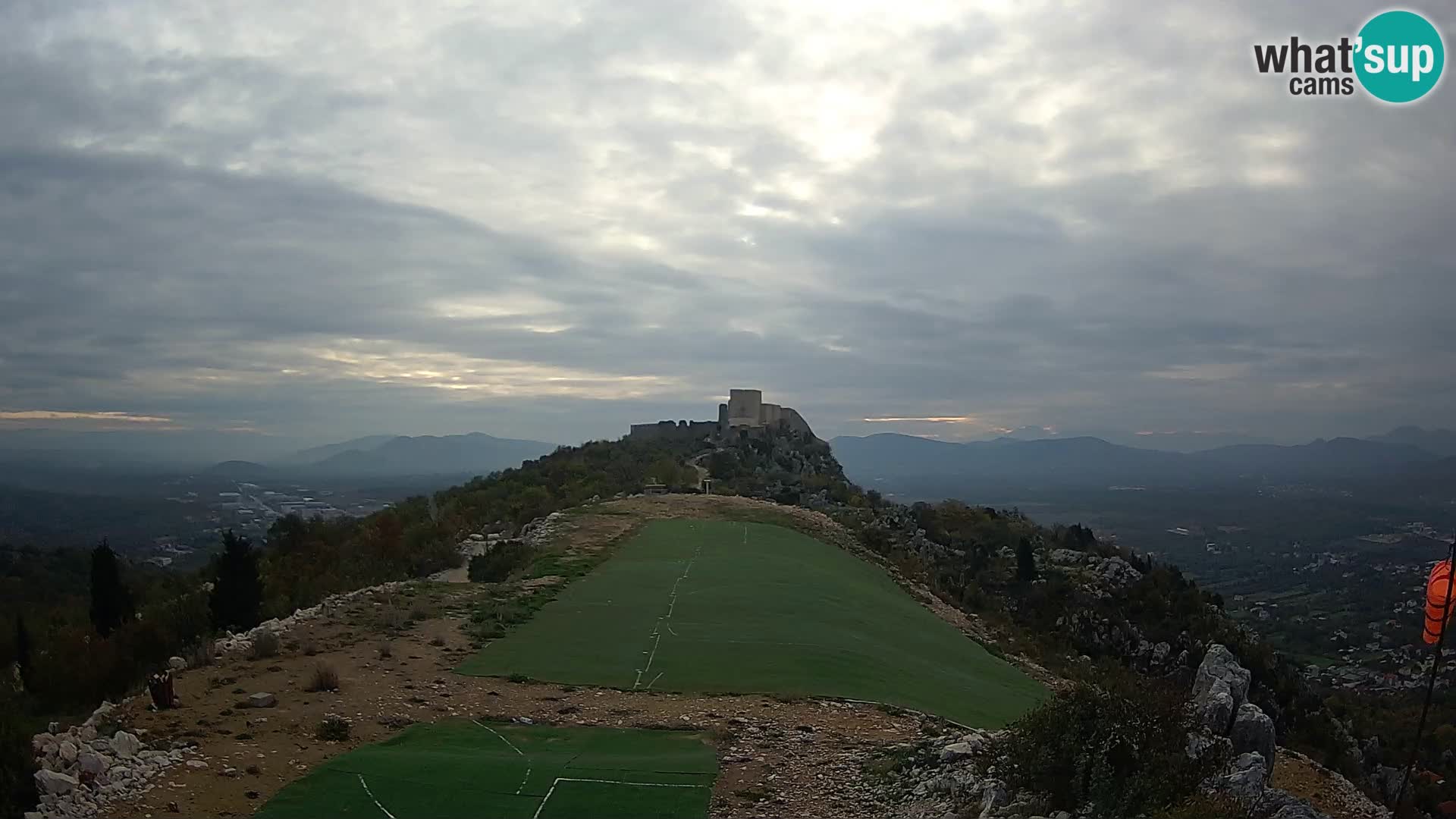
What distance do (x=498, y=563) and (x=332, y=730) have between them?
12.5m

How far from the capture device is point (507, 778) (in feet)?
30.2

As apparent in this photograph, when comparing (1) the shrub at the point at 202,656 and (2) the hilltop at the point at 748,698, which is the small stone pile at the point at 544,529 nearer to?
(2) the hilltop at the point at 748,698

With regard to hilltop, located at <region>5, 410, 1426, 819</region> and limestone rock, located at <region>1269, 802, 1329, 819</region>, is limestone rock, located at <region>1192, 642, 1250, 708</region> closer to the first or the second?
hilltop, located at <region>5, 410, 1426, 819</region>

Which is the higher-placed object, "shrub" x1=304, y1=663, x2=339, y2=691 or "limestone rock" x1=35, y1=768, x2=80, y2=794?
"limestone rock" x1=35, y1=768, x2=80, y2=794

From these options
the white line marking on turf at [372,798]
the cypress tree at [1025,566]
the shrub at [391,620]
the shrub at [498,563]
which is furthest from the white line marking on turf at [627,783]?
the cypress tree at [1025,566]

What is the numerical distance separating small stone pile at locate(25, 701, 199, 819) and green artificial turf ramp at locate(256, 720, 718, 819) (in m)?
1.28

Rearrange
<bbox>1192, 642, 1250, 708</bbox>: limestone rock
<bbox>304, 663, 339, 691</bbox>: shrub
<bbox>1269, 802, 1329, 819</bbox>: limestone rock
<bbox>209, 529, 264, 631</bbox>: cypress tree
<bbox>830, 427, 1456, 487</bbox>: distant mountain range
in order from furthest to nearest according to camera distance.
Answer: <bbox>830, 427, 1456, 487</bbox>: distant mountain range → <bbox>209, 529, 264, 631</bbox>: cypress tree → <bbox>304, 663, 339, 691</bbox>: shrub → <bbox>1192, 642, 1250, 708</bbox>: limestone rock → <bbox>1269, 802, 1329, 819</bbox>: limestone rock

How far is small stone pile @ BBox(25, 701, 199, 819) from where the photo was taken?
755 centimetres

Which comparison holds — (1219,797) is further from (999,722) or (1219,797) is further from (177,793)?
(177,793)

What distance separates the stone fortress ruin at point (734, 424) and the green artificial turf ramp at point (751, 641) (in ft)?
144

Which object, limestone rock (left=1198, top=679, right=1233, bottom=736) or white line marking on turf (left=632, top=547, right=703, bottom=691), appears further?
white line marking on turf (left=632, top=547, right=703, bottom=691)

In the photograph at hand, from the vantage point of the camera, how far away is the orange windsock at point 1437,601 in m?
8.05

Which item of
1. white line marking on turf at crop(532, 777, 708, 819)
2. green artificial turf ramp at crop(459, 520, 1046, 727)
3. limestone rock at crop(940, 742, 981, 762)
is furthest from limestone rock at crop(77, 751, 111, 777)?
limestone rock at crop(940, 742, 981, 762)

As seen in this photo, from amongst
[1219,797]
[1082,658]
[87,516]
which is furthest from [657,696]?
[87,516]
